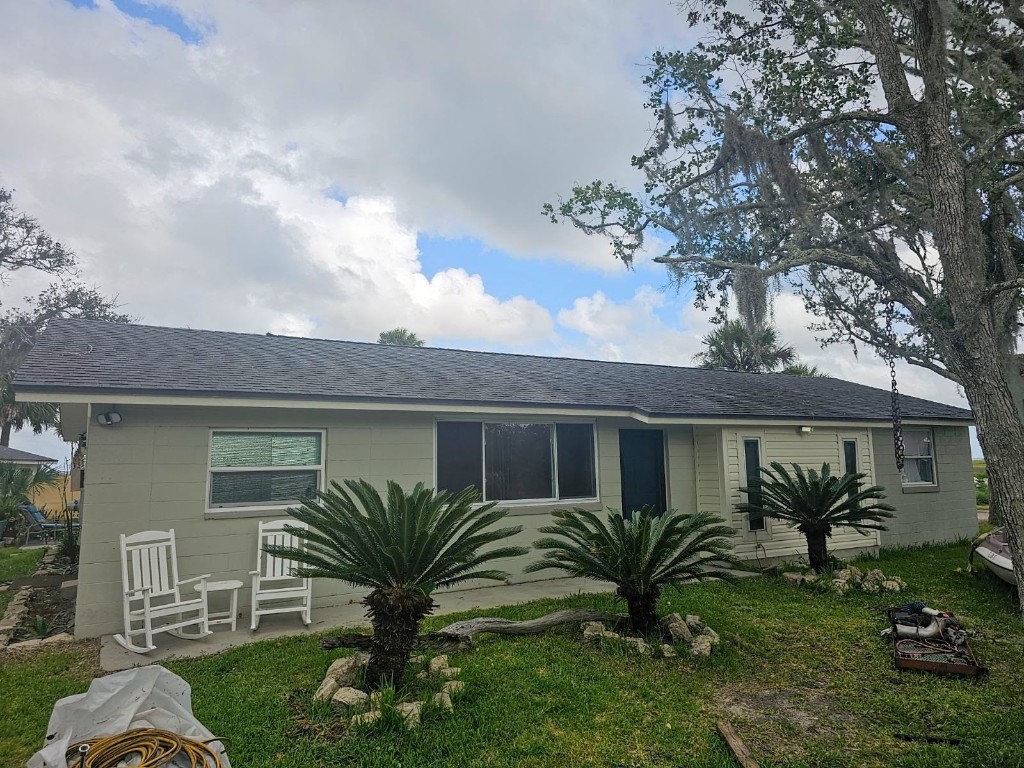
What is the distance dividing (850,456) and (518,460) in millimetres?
6791

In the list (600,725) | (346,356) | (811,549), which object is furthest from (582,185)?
(600,725)

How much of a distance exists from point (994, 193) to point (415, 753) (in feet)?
35.5

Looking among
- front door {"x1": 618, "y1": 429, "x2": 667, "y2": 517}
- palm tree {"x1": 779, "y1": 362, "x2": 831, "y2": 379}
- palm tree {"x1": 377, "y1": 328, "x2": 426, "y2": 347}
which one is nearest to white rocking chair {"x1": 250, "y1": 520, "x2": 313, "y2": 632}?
front door {"x1": 618, "y1": 429, "x2": 667, "y2": 517}

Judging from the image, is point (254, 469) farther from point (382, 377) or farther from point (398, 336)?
point (398, 336)

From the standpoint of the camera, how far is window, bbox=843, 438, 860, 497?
10.7 metres

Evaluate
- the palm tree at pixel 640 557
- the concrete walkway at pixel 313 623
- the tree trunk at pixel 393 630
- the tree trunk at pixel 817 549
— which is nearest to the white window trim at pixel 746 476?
the tree trunk at pixel 817 549

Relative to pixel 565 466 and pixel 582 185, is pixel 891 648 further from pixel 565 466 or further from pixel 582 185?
pixel 582 185

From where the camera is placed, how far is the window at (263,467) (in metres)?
6.67

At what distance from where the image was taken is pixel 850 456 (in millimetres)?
10781

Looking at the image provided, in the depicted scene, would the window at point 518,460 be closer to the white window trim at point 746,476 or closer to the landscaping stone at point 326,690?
the white window trim at point 746,476

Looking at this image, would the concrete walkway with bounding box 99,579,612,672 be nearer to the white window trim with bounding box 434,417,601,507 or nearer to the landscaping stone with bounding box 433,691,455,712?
the landscaping stone with bounding box 433,691,455,712

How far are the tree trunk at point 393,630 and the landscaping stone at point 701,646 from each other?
2.47m

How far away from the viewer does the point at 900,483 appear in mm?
11445

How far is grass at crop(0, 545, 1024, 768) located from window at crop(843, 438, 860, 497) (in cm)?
491
